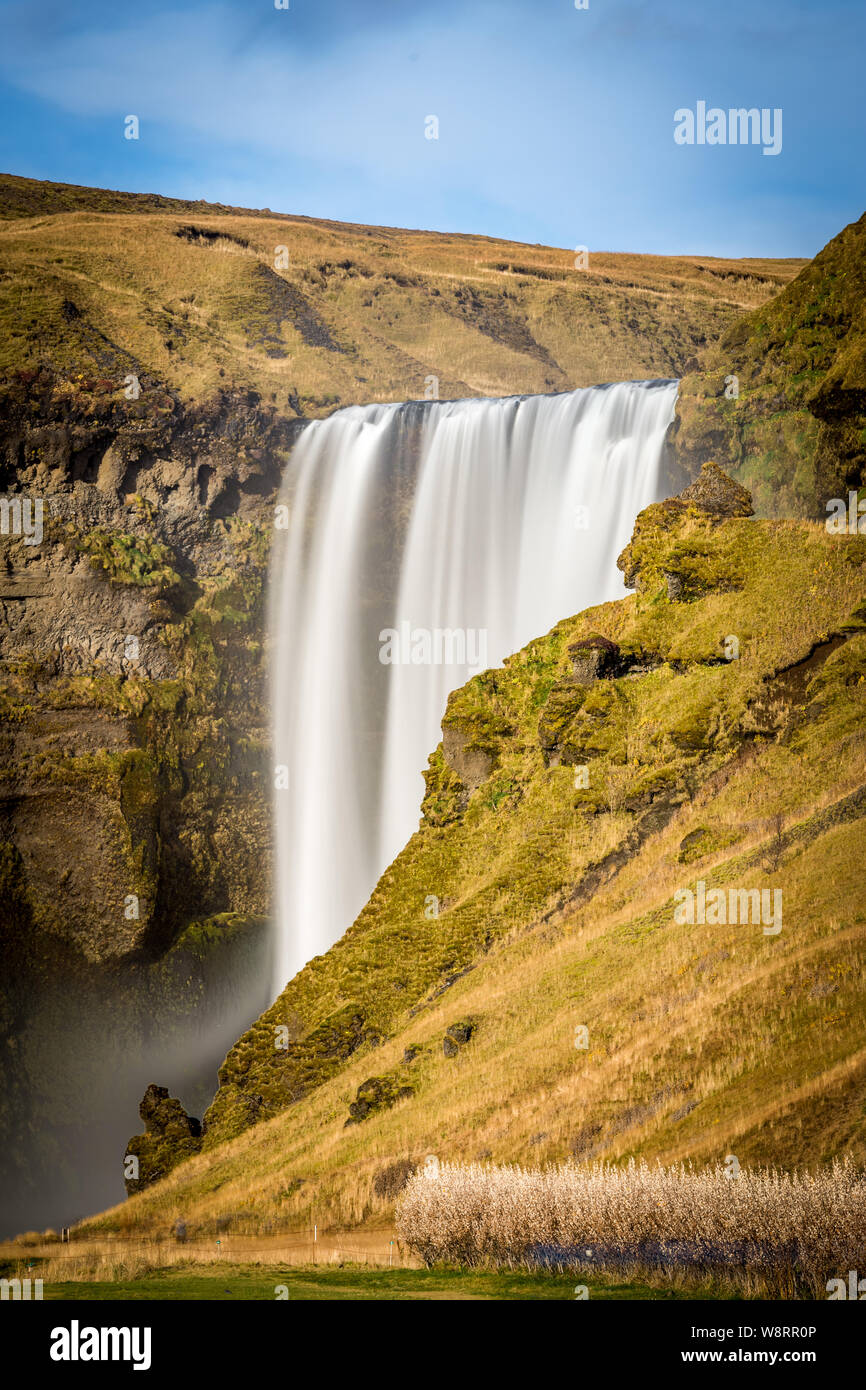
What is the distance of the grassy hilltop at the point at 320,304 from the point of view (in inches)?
2200

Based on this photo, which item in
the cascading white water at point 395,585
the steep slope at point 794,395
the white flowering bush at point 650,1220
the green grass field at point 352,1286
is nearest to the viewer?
the white flowering bush at point 650,1220

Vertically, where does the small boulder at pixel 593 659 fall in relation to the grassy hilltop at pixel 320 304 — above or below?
below

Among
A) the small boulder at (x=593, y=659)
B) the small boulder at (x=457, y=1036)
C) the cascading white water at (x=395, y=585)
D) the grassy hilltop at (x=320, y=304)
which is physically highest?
the grassy hilltop at (x=320, y=304)

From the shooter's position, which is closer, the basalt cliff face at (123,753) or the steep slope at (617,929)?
the steep slope at (617,929)

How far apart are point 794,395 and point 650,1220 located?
2786cm

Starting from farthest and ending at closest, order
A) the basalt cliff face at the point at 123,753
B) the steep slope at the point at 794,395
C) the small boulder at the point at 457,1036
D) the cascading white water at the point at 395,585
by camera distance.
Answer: the cascading white water at the point at 395,585
the basalt cliff face at the point at 123,753
the steep slope at the point at 794,395
the small boulder at the point at 457,1036

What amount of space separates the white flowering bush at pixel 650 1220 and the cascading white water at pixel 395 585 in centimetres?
3015

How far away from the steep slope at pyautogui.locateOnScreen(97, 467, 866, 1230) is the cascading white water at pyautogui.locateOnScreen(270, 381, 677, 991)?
15.0 meters

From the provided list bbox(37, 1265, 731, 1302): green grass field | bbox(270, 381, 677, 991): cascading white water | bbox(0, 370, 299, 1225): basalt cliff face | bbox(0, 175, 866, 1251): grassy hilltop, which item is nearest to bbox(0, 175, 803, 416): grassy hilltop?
bbox(0, 175, 866, 1251): grassy hilltop

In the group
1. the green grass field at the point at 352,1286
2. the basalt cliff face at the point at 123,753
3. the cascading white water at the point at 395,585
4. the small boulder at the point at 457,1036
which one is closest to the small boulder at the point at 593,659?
the small boulder at the point at 457,1036

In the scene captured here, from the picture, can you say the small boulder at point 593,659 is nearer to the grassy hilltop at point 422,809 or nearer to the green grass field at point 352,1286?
the grassy hilltop at point 422,809

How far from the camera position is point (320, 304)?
255ft

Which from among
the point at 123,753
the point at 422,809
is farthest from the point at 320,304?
the point at 422,809
